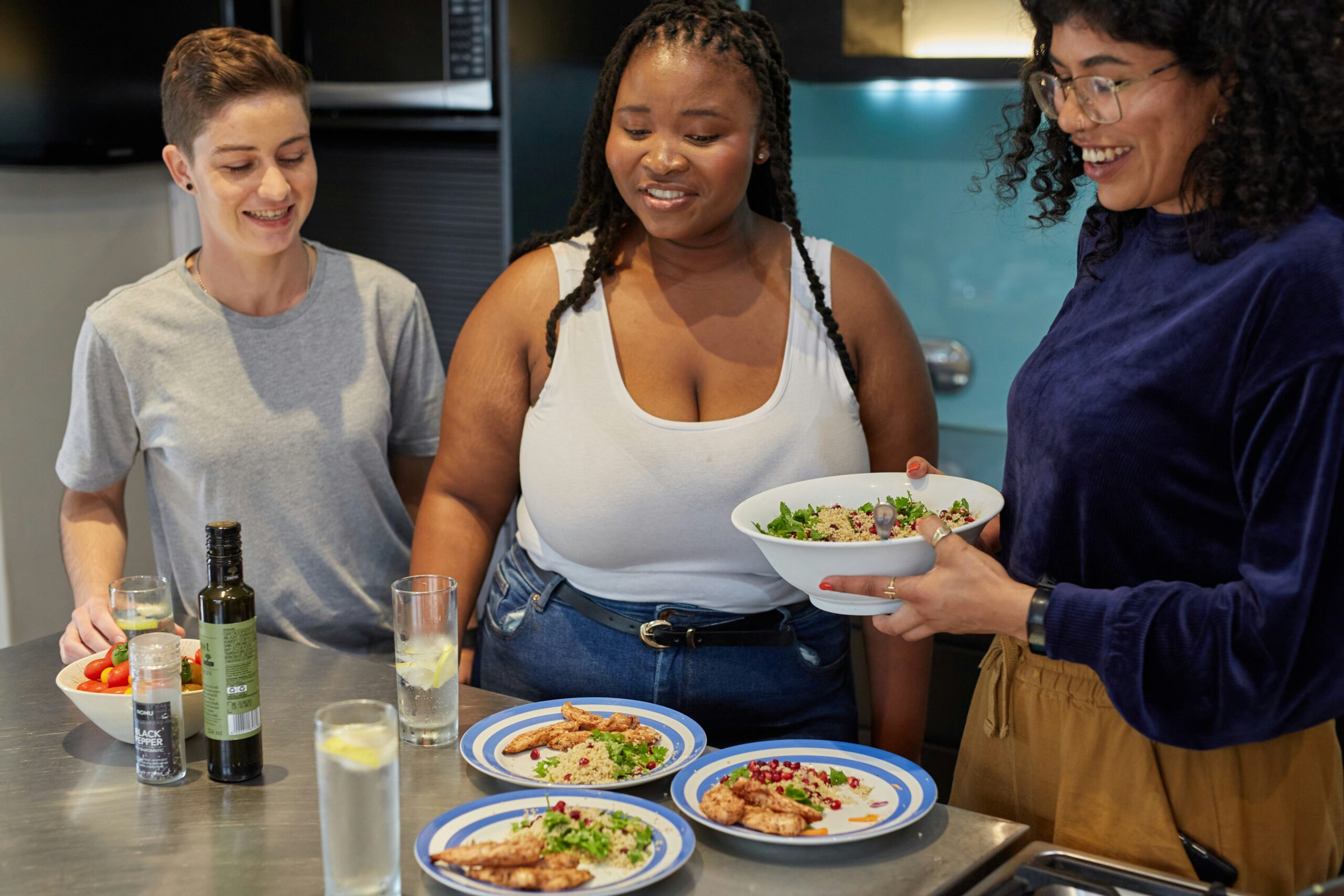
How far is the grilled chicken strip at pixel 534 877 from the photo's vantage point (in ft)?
3.55

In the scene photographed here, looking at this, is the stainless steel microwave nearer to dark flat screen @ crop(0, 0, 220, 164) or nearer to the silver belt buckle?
dark flat screen @ crop(0, 0, 220, 164)

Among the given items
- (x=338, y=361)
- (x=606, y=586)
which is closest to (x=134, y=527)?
(x=338, y=361)

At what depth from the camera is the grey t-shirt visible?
1865 millimetres

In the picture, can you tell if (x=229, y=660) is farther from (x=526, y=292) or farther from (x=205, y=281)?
(x=205, y=281)

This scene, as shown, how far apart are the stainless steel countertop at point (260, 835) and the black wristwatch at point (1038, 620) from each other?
0.19m

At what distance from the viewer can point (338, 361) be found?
1.96 metres

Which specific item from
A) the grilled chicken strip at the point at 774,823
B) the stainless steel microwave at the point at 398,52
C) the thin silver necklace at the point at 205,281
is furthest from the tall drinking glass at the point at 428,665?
the stainless steel microwave at the point at 398,52

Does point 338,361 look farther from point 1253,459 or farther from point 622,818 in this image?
point 1253,459

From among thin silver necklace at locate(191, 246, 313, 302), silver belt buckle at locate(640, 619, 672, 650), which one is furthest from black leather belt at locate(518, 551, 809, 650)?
thin silver necklace at locate(191, 246, 313, 302)

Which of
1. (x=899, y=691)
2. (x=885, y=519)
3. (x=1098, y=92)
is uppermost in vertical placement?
(x=1098, y=92)

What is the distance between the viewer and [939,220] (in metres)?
3.07

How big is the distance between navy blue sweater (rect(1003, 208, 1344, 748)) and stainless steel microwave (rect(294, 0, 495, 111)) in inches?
68.9

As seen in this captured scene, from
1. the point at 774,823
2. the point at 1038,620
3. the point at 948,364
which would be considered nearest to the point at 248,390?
the point at 774,823

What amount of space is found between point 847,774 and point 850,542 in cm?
24
